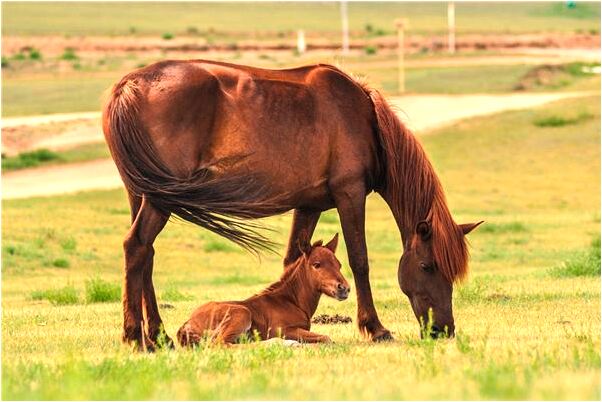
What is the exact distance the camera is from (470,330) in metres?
11.0

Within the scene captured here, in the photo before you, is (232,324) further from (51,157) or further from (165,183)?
(51,157)

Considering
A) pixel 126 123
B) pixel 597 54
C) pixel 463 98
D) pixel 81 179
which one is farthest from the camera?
pixel 597 54

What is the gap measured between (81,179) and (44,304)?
15497mm

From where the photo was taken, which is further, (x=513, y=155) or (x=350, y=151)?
(x=513, y=155)

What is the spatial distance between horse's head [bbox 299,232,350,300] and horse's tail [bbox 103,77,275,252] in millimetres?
625

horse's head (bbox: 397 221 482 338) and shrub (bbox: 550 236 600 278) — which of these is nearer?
horse's head (bbox: 397 221 482 338)

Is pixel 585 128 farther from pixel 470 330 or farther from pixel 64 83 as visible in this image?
pixel 470 330

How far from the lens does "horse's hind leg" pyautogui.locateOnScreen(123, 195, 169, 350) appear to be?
989 centimetres

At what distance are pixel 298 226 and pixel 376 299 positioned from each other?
3.30 m

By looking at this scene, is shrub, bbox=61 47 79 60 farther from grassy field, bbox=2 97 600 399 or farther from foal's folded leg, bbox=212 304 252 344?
foal's folded leg, bbox=212 304 252 344

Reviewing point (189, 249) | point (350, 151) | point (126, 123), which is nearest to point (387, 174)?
point (350, 151)

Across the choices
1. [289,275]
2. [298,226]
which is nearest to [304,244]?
[289,275]

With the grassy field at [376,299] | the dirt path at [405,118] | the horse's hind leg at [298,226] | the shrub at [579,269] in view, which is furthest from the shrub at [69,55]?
the horse's hind leg at [298,226]

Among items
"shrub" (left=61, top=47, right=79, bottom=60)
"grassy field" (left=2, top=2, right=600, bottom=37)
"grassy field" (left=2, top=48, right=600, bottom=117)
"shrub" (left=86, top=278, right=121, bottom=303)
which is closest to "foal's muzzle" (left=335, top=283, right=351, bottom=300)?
"shrub" (left=86, top=278, right=121, bottom=303)
